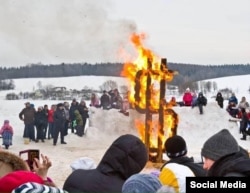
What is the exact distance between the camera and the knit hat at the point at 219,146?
3.55 metres

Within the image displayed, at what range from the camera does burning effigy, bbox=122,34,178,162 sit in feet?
43.3

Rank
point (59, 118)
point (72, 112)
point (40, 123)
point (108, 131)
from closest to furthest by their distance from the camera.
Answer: point (40, 123)
point (59, 118)
point (72, 112)
point (108, 131)

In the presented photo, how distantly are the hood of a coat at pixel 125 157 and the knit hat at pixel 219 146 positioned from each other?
43cm

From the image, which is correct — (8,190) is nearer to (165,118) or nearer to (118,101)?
(165,118)

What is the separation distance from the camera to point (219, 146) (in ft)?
11.8

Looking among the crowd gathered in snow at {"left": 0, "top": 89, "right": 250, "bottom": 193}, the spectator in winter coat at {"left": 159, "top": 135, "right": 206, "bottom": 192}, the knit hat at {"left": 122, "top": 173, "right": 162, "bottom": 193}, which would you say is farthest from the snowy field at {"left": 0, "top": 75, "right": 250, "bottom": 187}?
the knit hat at {"left": 122, "top": 173, "right": 162, "bottom": 193}

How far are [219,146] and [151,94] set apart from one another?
9734 millimetres

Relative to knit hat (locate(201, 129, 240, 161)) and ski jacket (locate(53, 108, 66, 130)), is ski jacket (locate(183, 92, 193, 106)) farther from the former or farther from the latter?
knit hat (locate(201, 129, 240, 161))

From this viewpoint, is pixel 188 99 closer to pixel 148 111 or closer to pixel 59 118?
pixel 59 118

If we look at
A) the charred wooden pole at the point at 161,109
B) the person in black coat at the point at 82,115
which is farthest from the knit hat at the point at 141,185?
the person in black coat at the point at 82,115

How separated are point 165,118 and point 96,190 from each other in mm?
10257

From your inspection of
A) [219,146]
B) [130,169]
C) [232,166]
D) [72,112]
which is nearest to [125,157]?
[130,169]

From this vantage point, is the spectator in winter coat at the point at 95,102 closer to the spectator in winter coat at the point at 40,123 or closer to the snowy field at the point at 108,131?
the snowy field at the point at 108,131

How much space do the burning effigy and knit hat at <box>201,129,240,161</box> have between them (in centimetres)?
943
